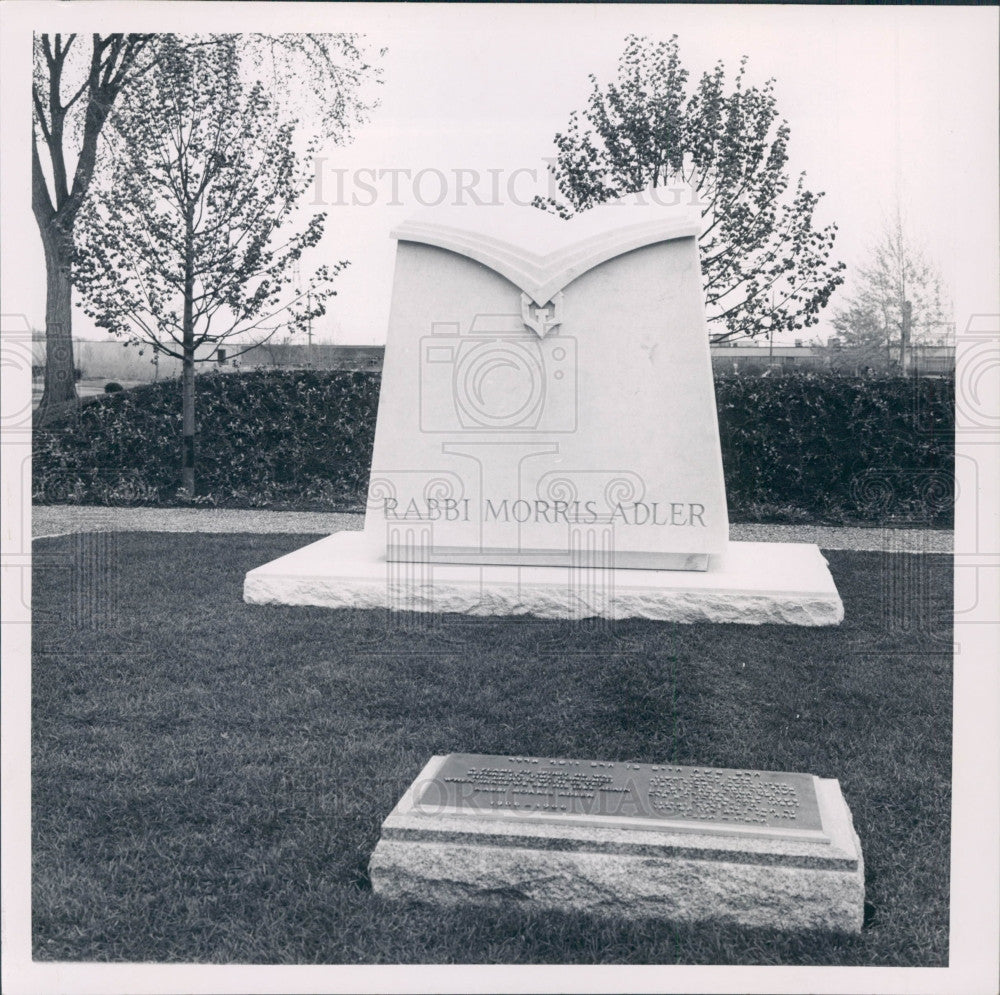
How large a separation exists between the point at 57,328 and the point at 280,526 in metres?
3.04

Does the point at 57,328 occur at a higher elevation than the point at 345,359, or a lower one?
higher

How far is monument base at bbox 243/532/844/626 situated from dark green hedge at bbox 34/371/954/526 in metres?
4.28

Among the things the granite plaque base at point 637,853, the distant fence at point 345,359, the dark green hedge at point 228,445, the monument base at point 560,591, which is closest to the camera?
the granite plaque base at point 637,853

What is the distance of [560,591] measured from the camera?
584cm

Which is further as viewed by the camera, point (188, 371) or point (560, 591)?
point (188, 371)

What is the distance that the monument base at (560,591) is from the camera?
5672 millimetres

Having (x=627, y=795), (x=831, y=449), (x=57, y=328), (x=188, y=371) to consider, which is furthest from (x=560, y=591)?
(x=57, y=328)

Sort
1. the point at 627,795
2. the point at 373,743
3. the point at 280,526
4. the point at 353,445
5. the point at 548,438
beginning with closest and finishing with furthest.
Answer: the point at 627,795
the point at 373,743
the point at 548,438
the point at 280,526
the point at 353,445

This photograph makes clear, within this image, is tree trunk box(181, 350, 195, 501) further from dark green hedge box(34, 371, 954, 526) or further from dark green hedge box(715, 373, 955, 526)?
dark green hedge box(715, 373, 955, 526)

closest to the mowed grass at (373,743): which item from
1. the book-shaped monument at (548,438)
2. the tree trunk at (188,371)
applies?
the book-shaped monument at (548,438)

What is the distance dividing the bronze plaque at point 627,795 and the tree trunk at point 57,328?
797 cm

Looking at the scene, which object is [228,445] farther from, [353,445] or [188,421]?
[353,445]

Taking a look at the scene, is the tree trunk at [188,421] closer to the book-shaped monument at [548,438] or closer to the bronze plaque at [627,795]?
the book-shaped monument at [548,438]

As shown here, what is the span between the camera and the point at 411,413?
6035mm
